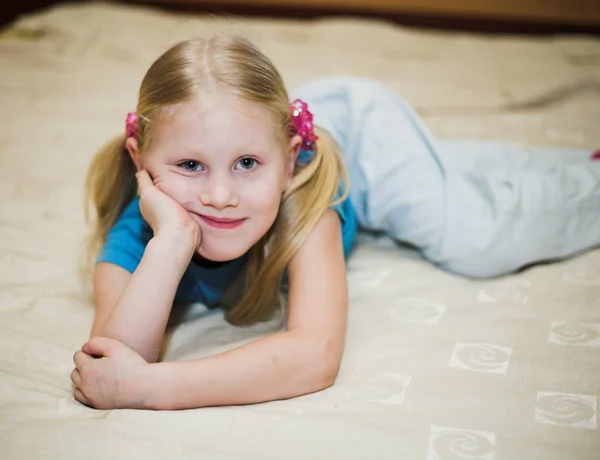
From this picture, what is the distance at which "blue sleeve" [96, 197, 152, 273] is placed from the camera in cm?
113

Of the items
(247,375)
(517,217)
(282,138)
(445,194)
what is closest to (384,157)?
(445,194)

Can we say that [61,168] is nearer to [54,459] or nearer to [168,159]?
[168,159]

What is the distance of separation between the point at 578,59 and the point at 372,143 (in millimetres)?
1010

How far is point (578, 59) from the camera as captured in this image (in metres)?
2.13

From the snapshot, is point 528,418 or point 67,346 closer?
point 528,418

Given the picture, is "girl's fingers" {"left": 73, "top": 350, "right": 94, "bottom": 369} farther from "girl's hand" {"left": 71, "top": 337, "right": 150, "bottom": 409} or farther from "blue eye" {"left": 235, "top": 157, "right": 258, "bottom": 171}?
"blue eye" {"left": 235, "top": 157, "right": 258, "bottom": 171}

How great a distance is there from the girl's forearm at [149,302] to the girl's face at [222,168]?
0.20 feet

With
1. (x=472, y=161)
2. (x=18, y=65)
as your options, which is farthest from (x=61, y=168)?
(x=472, y=161)

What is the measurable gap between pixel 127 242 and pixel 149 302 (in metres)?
0.20

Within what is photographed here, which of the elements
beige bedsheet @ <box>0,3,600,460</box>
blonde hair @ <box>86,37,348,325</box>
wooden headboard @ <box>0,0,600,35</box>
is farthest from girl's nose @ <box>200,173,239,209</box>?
wooden headboard @ <box>0,0,600,35</box>

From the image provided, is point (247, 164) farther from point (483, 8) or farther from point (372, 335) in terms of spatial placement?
point (483, 8)

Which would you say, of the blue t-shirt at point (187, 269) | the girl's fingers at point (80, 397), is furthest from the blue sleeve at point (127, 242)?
the girl's fingers at point (80, 397)

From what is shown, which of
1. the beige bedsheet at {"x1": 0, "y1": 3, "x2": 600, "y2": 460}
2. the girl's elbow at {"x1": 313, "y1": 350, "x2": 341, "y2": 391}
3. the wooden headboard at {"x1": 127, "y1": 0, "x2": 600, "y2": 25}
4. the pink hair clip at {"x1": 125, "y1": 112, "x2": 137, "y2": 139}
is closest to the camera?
the beige bedsheet at {"x1": 0, "y1": 3, "x2": 600, "y2": 460}

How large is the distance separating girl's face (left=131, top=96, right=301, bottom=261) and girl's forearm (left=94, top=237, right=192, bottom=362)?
Answer: 61mm
